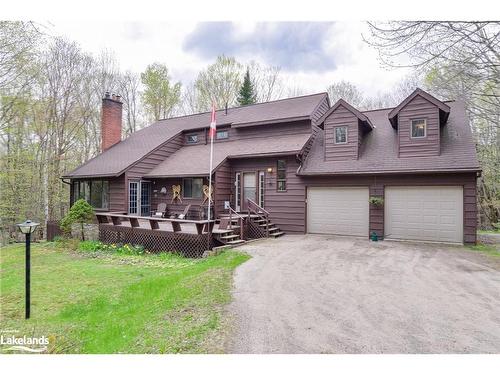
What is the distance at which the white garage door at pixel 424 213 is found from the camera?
8641 millimetres

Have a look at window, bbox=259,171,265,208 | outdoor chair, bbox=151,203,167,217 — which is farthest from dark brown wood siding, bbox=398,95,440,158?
outdoor chair, bbox=151,203,167,217

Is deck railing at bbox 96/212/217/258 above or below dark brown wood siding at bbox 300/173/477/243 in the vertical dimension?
below

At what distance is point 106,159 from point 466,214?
1409 cm

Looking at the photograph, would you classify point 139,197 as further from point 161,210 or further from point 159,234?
point 159,234

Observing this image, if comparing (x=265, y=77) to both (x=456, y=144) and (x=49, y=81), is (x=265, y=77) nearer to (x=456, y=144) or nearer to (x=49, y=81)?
(x=49, y=81)

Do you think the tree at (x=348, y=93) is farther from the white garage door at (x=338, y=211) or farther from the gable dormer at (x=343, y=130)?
the white garage door at (x=338, y=211)

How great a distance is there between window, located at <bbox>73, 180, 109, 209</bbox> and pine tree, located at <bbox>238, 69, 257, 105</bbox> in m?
11.9

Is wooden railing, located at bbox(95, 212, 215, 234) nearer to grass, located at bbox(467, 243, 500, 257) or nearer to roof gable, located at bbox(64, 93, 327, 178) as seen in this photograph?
roof gable, located at bbox(64, 93, 327, 178)

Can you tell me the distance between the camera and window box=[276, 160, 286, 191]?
11.2m

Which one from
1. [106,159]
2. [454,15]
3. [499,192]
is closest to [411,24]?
[454,15]

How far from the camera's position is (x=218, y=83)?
21.5m

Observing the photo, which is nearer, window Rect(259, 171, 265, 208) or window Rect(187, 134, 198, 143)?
window Rect(259, 171, 265, 208)

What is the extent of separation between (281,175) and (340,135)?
8.56ft

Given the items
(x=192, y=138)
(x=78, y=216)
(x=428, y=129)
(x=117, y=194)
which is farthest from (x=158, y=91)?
(x=428, y=129)
